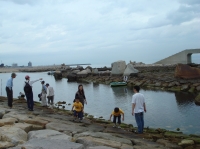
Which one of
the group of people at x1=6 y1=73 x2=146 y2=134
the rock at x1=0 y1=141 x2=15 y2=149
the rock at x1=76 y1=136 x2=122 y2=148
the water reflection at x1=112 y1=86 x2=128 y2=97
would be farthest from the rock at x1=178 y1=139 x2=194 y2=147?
the water reflection at x1=112 y1=86 x2=128 y2=97

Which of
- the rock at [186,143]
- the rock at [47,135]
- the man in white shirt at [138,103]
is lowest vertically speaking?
the rock at [186,143]

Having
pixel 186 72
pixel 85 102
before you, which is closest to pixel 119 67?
pixel 186 72

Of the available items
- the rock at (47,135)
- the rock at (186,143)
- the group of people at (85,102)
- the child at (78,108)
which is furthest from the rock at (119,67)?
the rock at (47,135)

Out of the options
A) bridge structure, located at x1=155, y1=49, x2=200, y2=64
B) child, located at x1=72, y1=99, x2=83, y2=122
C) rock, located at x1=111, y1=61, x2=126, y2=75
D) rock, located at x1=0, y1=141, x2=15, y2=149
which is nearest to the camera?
rock, located at x1=0, y1=141, x2=15, y2=149

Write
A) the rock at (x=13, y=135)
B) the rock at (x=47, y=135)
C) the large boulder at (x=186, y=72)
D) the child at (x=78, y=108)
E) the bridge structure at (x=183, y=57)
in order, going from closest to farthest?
1. the rock at (x=13, y=135)
2. the rock at (x=47, y=135)
3. the child at (x=78, y=108)
4. the large boulder at (x=186, y=72)
5. the bridge structure at (x=183, y=57)

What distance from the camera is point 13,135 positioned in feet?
19.1

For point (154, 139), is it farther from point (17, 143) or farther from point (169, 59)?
point (169, 59)

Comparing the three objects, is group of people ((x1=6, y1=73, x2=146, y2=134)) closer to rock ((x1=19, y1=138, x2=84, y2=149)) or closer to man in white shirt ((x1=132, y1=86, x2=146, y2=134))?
man in white shirt ((x1=132, y1=86, x2=146, y2=134))

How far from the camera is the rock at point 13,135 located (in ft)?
18.1

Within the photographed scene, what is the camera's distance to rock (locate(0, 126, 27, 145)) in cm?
553

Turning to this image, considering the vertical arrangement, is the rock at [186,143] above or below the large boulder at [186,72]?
below

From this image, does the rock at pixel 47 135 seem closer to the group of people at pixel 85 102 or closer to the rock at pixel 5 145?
the rock at pixel 5 145

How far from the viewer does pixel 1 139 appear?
5668 millimetres

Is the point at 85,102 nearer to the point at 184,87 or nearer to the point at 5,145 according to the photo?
the point at 5,145
